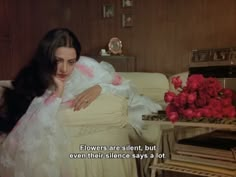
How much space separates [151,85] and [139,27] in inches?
29.4

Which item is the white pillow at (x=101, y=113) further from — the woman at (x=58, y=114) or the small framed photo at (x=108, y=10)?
the small framed photo at (x=108, y=10)

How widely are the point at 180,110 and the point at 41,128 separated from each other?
509 millimetres

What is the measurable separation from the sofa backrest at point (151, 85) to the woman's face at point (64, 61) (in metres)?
0.87

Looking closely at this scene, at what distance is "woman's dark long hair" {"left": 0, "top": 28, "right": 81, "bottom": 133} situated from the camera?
1.37 metres

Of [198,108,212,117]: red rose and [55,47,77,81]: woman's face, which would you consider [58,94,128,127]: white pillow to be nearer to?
[55,47,77,81]: woman's face

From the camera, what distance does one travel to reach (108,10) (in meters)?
3.05

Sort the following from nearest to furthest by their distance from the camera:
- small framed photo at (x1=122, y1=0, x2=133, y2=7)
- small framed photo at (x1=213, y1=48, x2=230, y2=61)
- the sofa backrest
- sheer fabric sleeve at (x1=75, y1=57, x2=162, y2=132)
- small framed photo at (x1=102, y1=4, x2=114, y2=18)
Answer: sheer fabric sleeve at (x1=75, y1=57, x2=162, y2=132), small framed photo at (x1=213, y1=48, x2=230, y2=61), the sofa backrest, small framed photo at (x1=122, y1=0, x2=133, y2=7), small framed photo at (x1=102, y1=4, x2=114, y2=18)

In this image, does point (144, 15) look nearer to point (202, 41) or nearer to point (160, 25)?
point (160, 25)

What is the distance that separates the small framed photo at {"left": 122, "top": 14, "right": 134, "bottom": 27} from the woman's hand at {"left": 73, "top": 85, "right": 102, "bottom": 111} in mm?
1603

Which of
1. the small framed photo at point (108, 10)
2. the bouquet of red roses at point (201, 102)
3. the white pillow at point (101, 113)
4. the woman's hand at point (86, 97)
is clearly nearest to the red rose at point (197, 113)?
the bouquet of red roses at point (201, 102)

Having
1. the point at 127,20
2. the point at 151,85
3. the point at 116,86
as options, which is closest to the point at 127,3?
the point at 127,20

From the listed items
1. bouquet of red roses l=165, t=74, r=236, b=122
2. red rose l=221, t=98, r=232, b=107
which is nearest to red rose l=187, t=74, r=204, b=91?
bouquet of red roses l=165, t=74, r=236, b=122

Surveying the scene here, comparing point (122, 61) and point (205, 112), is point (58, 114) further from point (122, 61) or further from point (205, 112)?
point (122, 61)

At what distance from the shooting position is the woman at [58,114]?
122 cm
